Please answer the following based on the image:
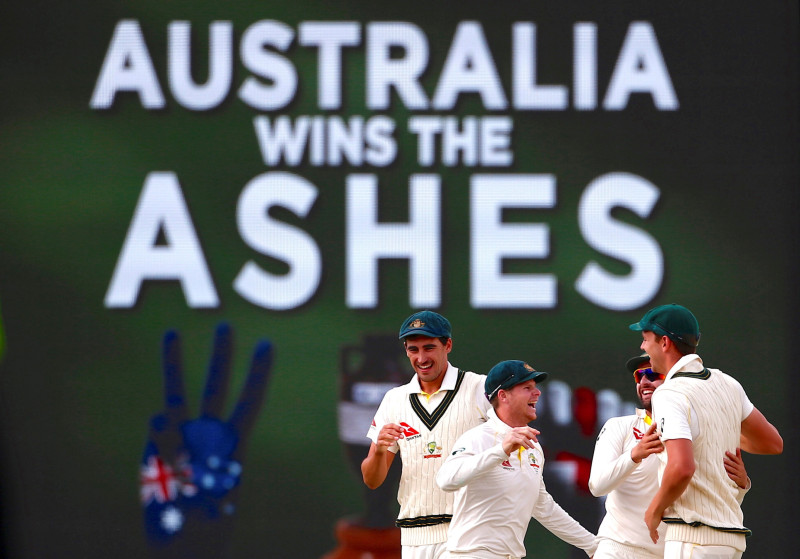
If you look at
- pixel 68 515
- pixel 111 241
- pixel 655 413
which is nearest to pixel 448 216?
pixel 111 241

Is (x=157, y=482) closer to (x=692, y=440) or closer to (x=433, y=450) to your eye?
(x=433, y=450)

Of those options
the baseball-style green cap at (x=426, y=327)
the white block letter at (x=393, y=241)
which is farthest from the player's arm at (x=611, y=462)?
the white block letter at (x=393, y=241)

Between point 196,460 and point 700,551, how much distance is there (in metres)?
3.46

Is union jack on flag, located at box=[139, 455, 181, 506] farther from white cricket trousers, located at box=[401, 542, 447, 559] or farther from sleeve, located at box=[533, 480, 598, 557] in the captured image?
sleeve, located at box=[533, 480, 598, 557]

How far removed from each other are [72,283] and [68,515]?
1.25m

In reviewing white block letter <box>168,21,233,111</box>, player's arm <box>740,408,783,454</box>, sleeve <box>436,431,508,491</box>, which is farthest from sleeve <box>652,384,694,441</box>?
white block letter <box>168,21,233,111</box>

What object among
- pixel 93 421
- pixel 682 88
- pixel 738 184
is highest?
pixel 682 88

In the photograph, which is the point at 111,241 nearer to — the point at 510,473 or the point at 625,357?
the point at 625,357

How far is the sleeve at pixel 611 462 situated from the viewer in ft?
15.7

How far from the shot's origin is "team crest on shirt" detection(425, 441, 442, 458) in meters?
5.02

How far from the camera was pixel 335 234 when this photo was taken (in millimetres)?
7117

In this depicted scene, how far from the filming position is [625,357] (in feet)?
23.1

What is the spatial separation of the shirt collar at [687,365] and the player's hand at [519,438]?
494 mm

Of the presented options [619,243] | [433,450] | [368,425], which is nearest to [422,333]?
[433,450]
